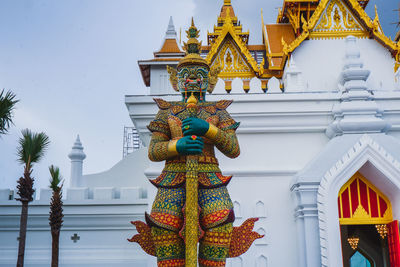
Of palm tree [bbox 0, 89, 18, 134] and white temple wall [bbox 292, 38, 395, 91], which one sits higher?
white temple wall [bbox 292, 38, 395, 91]

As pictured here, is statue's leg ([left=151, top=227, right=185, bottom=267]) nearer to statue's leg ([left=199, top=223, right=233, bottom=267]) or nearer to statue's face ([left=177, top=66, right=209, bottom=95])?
statue's leg ([left=199, top=223, right=233, bottom=267])

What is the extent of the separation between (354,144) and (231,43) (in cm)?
981

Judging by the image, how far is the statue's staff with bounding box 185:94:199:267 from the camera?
3172 mm

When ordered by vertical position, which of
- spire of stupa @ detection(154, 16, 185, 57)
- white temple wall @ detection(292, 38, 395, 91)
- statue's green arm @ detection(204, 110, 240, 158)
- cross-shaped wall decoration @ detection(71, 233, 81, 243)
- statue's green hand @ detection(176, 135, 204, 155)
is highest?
spire of stupa @ detection(154, 16, 185, 57)

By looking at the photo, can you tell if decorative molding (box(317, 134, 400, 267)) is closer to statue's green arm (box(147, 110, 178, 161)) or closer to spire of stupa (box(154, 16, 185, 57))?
statue's green arm (box(147, 110, 178, 161))

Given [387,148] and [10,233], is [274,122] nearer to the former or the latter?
[387,148]

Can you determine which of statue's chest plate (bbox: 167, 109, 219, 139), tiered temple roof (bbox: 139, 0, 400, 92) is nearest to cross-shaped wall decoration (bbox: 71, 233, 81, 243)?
statue's chest plate (bbox: 167, 109, 219, 139)

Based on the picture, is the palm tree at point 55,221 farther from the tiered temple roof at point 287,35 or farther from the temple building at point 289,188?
the tiered temple roof at point 287,35

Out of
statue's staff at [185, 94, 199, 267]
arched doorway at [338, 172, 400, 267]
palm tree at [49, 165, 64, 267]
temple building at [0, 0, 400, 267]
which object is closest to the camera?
statue's staff at [185, 94, 199, 267]

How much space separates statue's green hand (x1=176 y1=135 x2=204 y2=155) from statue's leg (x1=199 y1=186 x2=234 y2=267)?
1.33 feet

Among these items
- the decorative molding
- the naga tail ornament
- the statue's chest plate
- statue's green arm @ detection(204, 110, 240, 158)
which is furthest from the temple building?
the statue's chest plate

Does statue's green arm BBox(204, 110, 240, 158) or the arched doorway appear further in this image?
the arched doorway

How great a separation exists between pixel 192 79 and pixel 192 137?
643 millimetres

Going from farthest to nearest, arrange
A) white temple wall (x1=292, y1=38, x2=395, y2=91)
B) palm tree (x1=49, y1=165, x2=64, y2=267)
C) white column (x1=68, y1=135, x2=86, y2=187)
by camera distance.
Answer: white temple wall (x1=292, y1=38, x2=395, y2=91)
white column (x1=68, y1=135, x2=86, y2=187)
palm tree (x1=49, y1=165, x2=64, y2=267)
